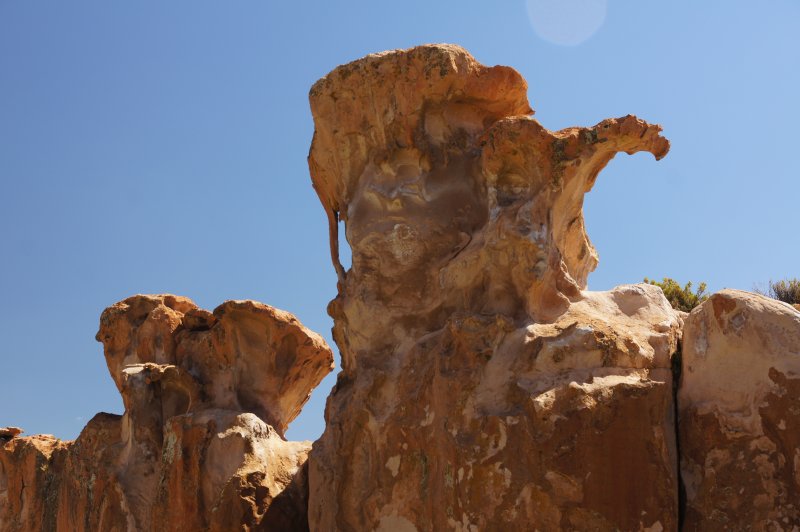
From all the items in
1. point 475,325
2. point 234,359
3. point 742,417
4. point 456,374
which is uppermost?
point 234,359

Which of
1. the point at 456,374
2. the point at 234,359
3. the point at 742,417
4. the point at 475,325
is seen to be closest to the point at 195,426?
the point at 234,359

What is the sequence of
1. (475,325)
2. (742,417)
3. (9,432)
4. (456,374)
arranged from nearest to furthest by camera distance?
(742,417) < (456,374) < (475,325) < (9,432)

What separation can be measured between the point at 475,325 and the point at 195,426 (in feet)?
10.8

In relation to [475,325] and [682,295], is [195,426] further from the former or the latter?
[682,295]

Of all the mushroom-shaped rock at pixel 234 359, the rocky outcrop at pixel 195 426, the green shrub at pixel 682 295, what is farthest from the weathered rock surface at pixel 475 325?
the green shrub at pixel 682 295

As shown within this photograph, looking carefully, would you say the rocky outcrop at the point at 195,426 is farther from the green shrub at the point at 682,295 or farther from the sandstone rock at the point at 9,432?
the green shrub at the point at 682,295

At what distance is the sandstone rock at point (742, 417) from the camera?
591cm

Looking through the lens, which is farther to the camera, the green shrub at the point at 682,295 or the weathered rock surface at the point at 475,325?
the green shrub at the point at 682,295

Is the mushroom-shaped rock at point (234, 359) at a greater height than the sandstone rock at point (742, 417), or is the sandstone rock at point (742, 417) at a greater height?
the mushroom-shaped rock at point (234, 359)

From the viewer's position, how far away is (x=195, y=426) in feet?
30.2

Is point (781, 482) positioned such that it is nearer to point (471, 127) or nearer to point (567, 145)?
point (567, 145)

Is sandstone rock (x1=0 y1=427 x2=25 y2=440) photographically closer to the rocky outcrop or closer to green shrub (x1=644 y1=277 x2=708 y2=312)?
the rocky outcrop

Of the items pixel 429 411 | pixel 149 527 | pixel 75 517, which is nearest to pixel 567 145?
pixel 429 411

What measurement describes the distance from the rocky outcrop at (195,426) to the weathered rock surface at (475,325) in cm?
104
